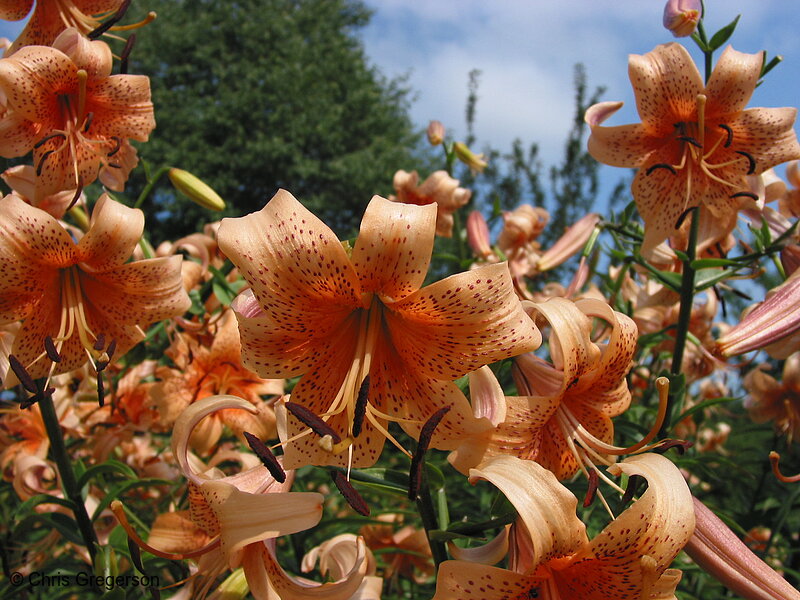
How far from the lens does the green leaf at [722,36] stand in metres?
1.33

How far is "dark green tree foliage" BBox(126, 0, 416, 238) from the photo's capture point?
1059 cm

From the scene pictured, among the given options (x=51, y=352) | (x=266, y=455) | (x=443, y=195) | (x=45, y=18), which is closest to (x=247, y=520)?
(x=266, y=455)

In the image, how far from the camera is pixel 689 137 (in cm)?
143

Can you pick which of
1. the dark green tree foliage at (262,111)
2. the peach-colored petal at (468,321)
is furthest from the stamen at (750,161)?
Result: the dark green tree foliage at (262,111)

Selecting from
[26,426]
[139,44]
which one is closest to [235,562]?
[26,426]

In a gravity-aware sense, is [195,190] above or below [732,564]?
above

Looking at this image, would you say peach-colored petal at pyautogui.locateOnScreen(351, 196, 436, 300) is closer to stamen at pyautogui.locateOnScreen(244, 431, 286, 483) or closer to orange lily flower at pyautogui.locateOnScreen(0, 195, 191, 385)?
stamen at pyautogui.locateOnScreen(244, 431, 286, 483)

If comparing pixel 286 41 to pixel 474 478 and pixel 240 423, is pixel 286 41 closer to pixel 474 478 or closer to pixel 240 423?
pixel 240 423

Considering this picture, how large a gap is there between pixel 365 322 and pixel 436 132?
77.6 inches

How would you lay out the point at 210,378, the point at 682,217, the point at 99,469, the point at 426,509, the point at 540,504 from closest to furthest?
the point at 540,504, the point at 426,509, the point at 99,469, the point at 682,217, the point at 210,378

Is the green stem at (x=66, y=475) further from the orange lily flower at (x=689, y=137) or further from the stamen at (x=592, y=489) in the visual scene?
the orange lily flower at (x=689, y=137)

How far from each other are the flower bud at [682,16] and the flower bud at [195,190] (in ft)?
3.51

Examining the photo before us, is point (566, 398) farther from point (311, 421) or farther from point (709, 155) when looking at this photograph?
point (709, 155)

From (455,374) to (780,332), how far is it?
60 cm
